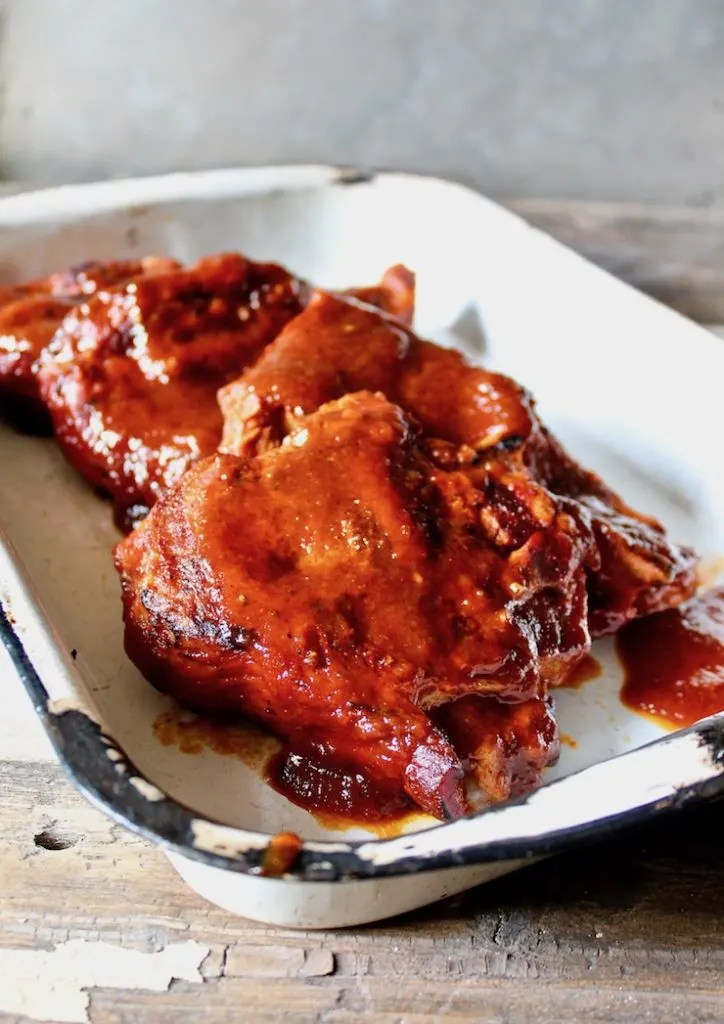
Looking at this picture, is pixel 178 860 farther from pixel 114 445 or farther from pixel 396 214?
pixel 396 214

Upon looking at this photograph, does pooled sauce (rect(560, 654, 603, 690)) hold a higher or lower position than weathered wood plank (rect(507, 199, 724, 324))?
lower

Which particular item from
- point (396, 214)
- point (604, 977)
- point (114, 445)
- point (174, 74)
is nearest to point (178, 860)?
point (604, 977)

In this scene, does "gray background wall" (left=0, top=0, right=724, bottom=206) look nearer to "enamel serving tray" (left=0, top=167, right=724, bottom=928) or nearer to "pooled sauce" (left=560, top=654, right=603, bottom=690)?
"enamel serving tray" (left=0, top=167, right=724, bottom=928)

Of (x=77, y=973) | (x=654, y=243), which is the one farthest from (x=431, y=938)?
(x=654, y=243)

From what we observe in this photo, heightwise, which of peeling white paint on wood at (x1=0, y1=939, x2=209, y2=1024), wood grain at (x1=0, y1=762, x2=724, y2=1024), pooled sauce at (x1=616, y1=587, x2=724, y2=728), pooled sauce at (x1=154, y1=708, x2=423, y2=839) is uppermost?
pooled sauce at (x1=616, y1=587, x2=724, y2=728)

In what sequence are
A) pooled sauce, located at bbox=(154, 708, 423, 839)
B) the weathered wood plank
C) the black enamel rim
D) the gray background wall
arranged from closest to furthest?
1. the black enamel rim
2. pooled sauce, located at bbox=(154, 708, 423, 839)
3. the weathered wood plank
4. the gray background wall

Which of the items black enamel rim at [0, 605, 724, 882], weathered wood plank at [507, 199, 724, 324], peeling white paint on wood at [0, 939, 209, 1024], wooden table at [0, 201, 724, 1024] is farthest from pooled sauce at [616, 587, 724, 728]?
weathered wood plank at [507, 199, 724, 324]
